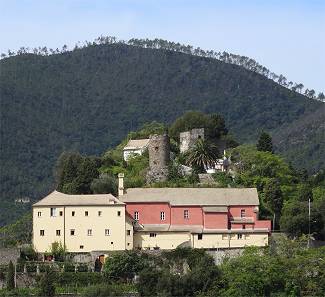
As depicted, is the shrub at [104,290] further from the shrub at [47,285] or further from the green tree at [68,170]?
the green tree at [68,170]

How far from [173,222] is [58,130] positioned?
79759 mm

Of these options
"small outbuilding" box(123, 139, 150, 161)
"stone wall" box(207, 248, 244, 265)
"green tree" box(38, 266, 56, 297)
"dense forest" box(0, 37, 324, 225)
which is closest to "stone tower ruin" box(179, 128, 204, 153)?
"small outbuilding" box(123, 139, 150, 161)

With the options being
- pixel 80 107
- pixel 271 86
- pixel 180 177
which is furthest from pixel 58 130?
pixel 180 177

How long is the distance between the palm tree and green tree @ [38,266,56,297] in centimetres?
1860

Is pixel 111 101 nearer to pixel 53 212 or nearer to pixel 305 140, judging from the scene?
pixel 305 140

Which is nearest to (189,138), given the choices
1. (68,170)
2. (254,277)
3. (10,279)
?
(68,170)

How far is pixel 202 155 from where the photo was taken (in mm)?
78875

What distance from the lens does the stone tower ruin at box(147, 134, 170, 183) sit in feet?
255

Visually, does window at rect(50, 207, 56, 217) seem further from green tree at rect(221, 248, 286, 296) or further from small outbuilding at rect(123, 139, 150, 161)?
small outbuilding at rect(123, 139, 150, 161)

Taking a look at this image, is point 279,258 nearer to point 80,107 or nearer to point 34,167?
point 34,167

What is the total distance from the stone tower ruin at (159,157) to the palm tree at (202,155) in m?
→ 1.59

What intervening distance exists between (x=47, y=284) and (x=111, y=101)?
349 ft

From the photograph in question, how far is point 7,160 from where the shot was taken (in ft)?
419

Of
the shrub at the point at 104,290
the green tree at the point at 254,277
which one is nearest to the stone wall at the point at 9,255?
the shrub at the point at 104,290
